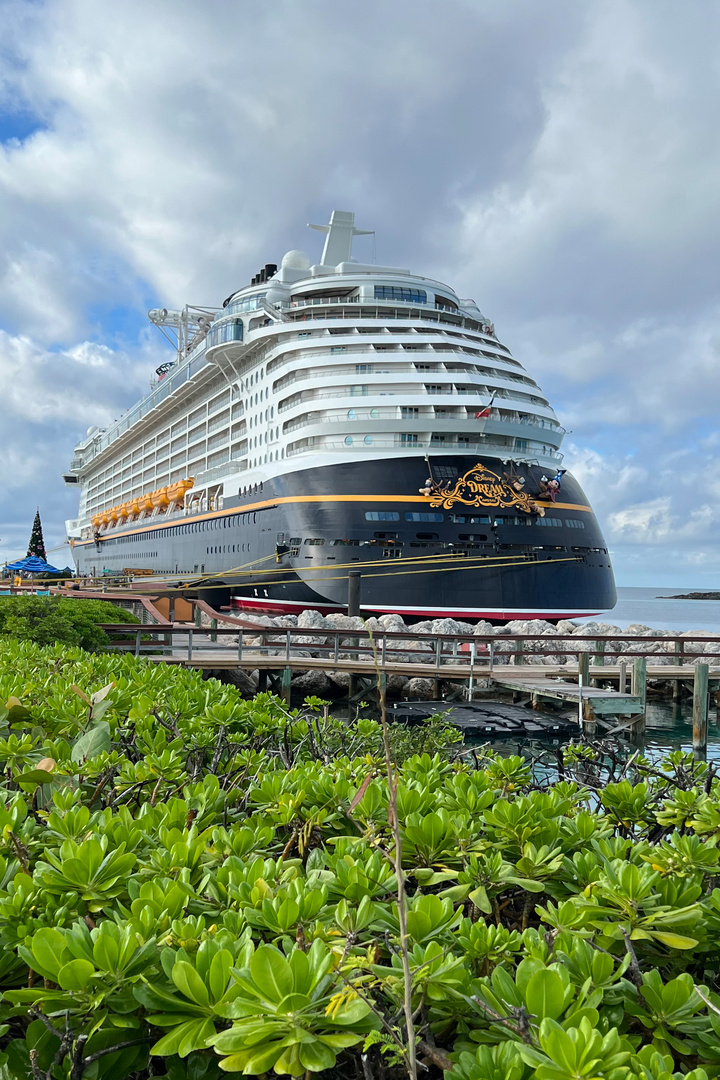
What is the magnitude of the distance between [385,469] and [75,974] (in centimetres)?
2266

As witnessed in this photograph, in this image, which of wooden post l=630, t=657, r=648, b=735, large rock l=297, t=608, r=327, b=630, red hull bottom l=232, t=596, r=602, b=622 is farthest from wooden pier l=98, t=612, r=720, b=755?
large rock l=297, t=608, r=327, b=630

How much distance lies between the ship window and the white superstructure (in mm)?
58

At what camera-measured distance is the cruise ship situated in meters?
23.1

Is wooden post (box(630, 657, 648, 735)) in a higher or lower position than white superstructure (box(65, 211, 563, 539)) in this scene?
lower

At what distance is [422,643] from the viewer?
19.5m

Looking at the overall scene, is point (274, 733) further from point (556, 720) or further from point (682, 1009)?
point (556, 720)

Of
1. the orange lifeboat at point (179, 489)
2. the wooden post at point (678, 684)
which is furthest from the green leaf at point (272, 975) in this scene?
the orange lifeboat at point (179, 489)

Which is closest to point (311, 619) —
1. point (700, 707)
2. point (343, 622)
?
point (343, 622)

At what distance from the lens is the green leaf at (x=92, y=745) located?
110 inches

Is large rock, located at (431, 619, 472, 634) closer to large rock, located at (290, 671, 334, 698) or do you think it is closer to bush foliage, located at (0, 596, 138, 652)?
large rock, located at (290, 671, 334, 698)

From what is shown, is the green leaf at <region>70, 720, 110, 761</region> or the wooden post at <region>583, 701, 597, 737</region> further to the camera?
the wooden post at <region>583, 701, 597, 737</region>

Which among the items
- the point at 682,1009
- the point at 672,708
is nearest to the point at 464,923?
the point at 682,1009

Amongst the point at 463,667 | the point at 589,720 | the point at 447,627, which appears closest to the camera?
the point at 589,720

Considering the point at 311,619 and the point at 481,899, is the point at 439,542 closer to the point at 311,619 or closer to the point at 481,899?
the point at 311,619
